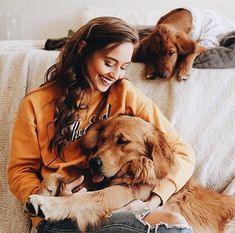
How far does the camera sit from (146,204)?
1.25 meters

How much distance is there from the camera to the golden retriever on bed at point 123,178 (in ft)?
3.77

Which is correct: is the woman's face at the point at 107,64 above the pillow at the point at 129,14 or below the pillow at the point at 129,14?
above

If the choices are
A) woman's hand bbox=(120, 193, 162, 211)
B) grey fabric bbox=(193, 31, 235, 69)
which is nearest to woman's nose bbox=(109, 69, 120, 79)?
woman's hand bbox=(120, 193, 162, 211)

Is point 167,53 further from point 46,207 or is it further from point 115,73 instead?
point 46,207

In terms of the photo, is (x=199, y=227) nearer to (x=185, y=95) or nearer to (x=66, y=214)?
(x=66, y=214)

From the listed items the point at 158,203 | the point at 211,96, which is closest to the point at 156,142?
the point at 158,203

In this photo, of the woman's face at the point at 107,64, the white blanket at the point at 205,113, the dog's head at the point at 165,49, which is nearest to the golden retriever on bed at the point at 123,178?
the woman's face at the point at 107,64

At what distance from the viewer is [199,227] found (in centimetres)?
134

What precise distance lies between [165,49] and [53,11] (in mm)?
1782

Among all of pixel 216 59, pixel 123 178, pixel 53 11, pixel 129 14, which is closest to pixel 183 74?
pixel 216 59

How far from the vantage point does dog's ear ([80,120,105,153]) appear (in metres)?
1.31

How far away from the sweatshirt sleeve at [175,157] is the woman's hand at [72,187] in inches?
8.9

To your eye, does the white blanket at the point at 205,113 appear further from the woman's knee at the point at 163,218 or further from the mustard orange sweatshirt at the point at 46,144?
the woman's knee at the point at 163,218

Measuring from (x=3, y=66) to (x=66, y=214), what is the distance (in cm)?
92
